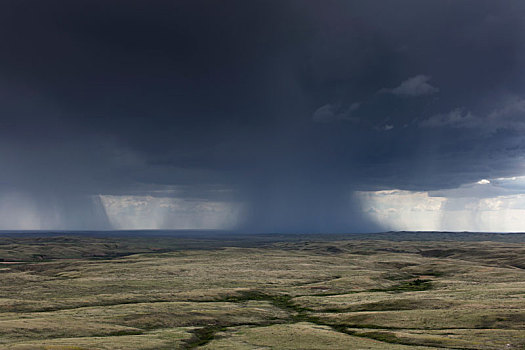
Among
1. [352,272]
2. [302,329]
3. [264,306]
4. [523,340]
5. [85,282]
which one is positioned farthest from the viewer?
[352,272]

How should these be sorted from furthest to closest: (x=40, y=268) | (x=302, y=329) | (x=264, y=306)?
(x=40, y=268) → (x=264, y=306) → (x=302, y=329)

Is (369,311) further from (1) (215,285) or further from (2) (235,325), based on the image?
(1) (215,285)

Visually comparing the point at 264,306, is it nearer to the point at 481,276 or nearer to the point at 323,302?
the point at 323,302

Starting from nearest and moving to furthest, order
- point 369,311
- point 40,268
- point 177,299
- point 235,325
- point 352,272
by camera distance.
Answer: point 235,325, point 369,311, point 177,299, point 352,272, point 40,268

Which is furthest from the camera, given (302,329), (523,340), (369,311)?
(369,311)

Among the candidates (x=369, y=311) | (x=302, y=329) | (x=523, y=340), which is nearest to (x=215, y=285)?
(x=369, y=311)

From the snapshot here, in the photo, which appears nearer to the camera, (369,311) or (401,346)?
(401,346)

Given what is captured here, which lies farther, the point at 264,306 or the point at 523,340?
the point at 264,306

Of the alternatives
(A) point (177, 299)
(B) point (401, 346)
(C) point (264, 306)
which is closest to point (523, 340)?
(B) point (401, 346)
